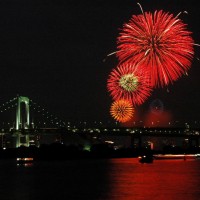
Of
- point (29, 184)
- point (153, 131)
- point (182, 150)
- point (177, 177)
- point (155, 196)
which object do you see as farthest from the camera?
point (182, 150)

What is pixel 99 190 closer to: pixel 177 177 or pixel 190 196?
pixel 190 196

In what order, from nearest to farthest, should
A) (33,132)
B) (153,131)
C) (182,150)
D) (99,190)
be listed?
(99,190) < (33,132) < (153,131) < (182,150)

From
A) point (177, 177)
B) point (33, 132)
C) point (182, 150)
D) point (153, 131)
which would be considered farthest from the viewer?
point (182, 150)

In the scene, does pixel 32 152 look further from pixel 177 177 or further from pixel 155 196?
pixel 155 196

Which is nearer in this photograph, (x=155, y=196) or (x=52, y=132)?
(x=155, y=196)

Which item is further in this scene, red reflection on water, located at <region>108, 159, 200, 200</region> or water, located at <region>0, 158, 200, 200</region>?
water, located at <region>0, 158, 200, 200</region>

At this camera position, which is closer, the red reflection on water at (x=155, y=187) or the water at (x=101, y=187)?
the red reflection on water at (x=155, y=187)

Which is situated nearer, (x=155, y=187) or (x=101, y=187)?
(x=155, y=187)

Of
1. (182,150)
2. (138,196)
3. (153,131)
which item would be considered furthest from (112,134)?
(138,196)

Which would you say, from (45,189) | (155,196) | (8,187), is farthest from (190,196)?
(8,187)
